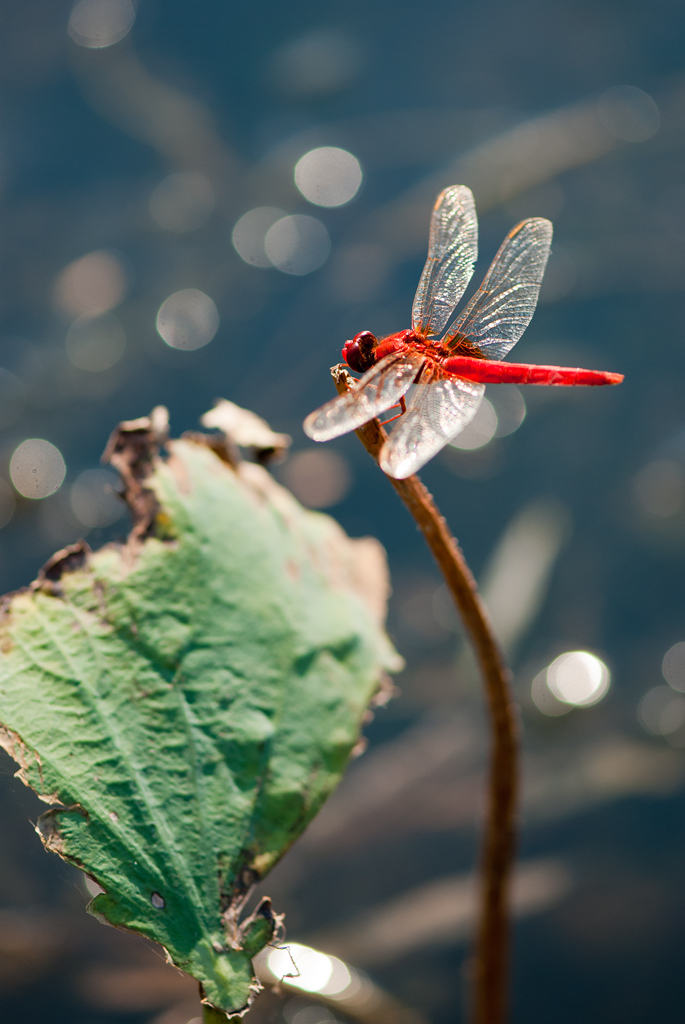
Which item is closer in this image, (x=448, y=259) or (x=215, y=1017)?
(x=215, y=1017)

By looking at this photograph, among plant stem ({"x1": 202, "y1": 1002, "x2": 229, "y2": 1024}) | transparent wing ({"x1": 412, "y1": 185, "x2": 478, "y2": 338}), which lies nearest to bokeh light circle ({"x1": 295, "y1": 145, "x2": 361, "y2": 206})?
transparent wing ({"x1": 412, "y1": 185, "x2": 478, "y2": 338})

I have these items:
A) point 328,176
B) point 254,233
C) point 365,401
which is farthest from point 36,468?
point 365,401

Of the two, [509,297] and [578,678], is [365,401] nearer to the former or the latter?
[509,297]

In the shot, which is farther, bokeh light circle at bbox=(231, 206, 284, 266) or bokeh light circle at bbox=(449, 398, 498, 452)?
bokeh light circle at bbox=(231, 206, 284, 266)

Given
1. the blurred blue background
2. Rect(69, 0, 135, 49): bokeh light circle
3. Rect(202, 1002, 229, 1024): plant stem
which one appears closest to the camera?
Rect(202, 1002, 229, 1024): plant stem

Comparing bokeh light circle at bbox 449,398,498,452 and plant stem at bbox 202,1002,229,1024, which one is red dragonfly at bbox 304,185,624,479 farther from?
bokeh light circle at bbox 449,398,498,452

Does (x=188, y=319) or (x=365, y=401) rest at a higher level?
(x=188, y=319)

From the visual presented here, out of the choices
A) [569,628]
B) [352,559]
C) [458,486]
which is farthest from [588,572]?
[352,559]
